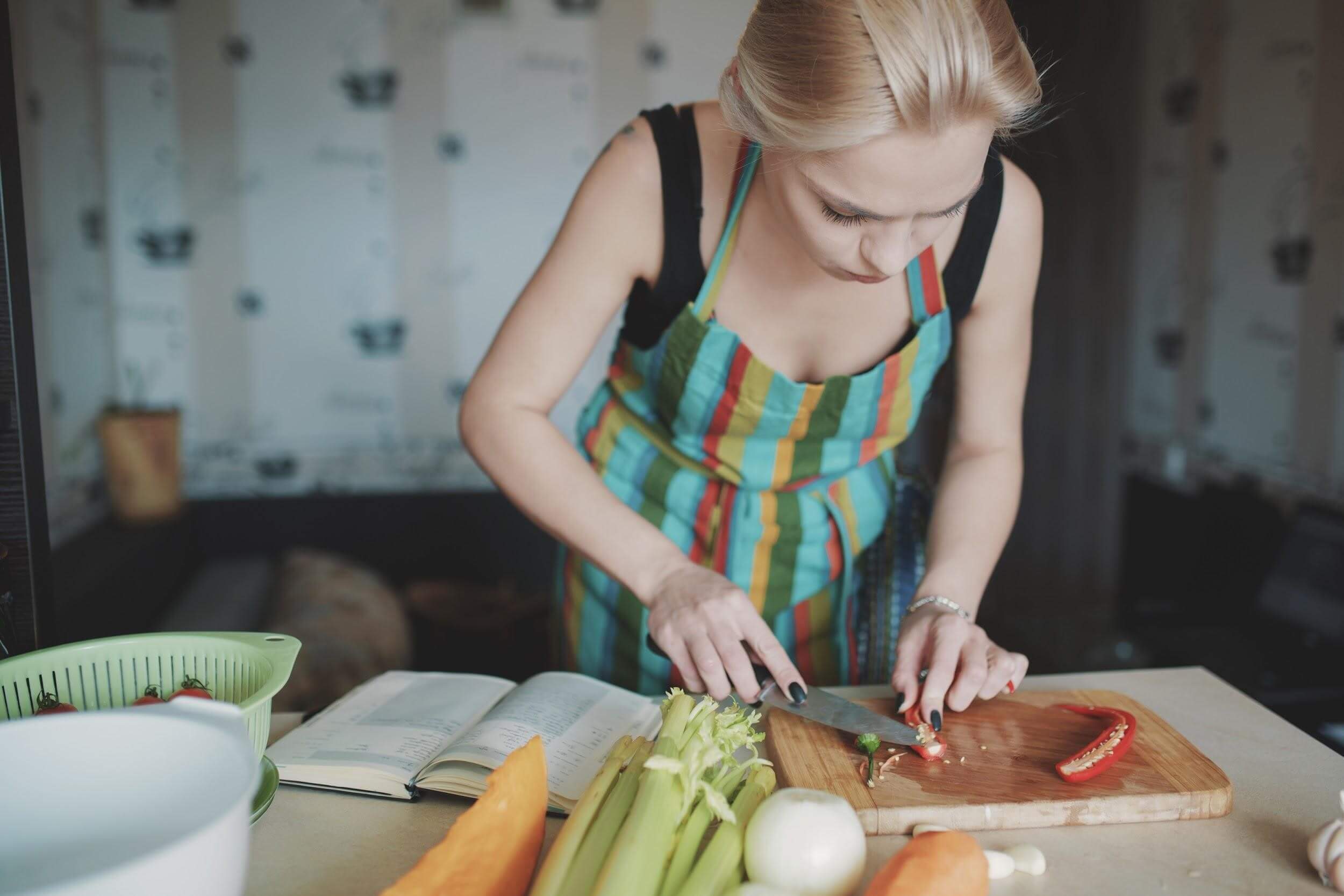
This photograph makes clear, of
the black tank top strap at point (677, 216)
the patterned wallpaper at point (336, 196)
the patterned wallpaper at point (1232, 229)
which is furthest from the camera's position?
the patterned wallpaper at point (336, 196)

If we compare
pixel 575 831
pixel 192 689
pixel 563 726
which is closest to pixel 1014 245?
pixel 563 726

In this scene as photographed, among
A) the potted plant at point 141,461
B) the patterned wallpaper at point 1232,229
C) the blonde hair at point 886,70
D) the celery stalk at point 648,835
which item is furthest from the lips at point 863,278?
the potted plant at point 141,461

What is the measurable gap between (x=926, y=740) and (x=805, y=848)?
0.27m

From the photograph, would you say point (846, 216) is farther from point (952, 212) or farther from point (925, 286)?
point (925, 286)

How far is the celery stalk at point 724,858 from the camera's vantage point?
688 millimetres

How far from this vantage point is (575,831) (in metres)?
0.72

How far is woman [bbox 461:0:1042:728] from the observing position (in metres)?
0.90

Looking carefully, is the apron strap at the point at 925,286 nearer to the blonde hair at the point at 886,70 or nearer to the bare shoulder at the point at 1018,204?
the bare shoulder at the point at 1018,204

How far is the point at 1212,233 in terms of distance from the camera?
3.09 m

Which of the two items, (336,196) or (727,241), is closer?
(727,241)

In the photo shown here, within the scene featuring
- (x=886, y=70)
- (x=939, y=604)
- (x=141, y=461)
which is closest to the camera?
(x=886, y=70)

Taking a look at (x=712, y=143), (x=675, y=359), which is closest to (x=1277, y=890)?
(x=675, y=359)

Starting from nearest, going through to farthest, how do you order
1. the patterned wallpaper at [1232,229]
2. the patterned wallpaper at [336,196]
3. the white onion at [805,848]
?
the white onion at [805,848], the patterned wallpaper at [1232,229], the patterned wallpaper at [336,196]

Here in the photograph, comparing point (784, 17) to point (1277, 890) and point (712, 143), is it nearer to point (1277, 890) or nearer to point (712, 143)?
point (712, 143)
